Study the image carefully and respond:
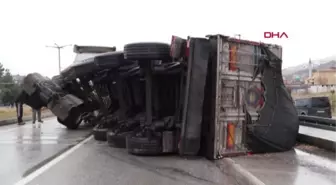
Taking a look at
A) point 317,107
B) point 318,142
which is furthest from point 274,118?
point 317,107

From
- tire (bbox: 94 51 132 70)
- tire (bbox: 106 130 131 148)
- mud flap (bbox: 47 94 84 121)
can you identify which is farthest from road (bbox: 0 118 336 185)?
mud flap (bbox: 47 94 84 121)

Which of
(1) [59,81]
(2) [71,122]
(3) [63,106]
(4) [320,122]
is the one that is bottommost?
(2) [71,122]

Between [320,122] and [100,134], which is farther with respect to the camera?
[320,122]

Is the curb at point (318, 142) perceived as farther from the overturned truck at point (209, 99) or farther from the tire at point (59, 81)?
the tire at point (59, 81)

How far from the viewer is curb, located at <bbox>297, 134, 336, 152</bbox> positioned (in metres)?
7.88

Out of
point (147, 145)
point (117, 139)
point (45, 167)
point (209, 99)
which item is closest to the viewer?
point (45, 167)

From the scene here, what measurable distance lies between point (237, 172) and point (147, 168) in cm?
174

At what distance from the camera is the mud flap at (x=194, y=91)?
23.1 ft

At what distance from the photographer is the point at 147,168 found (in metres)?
6.68

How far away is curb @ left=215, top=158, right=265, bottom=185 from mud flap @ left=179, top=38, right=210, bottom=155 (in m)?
0.73

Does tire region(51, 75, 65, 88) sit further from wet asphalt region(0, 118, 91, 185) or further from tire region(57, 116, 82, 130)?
wet asphalt region(0, 118, 91, 185)

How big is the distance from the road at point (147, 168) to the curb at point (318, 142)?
0.59 ft

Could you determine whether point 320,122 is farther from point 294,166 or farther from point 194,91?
point 194,91

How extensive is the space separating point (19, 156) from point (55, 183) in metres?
3.10
